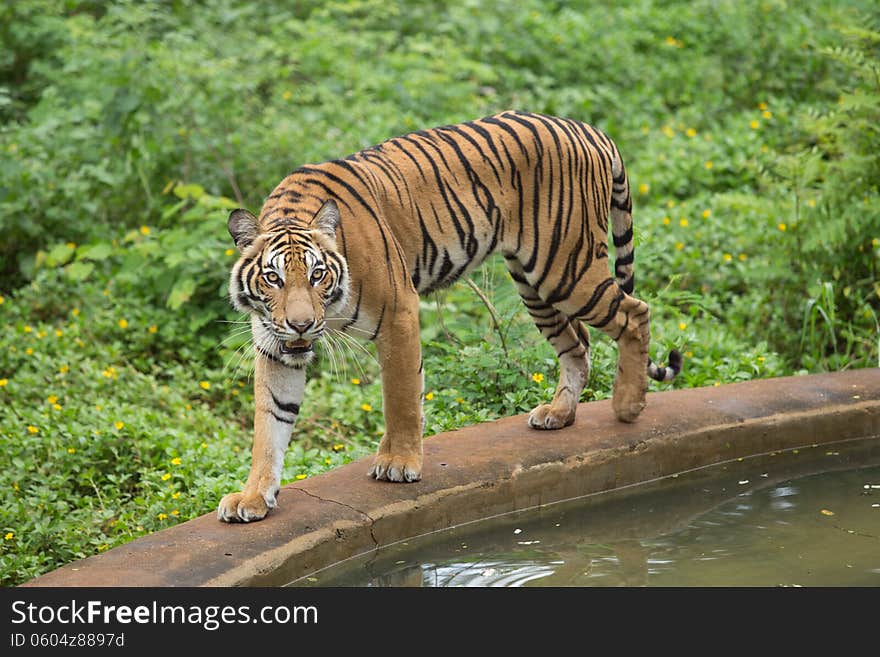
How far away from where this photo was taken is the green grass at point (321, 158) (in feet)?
18.4

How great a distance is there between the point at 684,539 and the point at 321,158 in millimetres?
4660

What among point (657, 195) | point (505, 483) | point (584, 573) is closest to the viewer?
point (584, 573)

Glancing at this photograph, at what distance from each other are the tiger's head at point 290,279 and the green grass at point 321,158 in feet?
3.78

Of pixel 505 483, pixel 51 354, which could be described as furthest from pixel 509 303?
pixel 51 354

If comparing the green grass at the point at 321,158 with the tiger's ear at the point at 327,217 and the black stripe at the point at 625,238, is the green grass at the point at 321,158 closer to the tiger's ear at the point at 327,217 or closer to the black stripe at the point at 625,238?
the black stripe at the point at 625,238

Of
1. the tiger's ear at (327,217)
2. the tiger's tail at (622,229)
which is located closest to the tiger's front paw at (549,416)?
the tiger's tail at (622,229)

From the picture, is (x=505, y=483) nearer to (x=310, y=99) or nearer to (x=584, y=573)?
(x=584, y=573)

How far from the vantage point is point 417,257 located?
15.3 ft

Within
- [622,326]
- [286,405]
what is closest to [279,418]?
[286,405]

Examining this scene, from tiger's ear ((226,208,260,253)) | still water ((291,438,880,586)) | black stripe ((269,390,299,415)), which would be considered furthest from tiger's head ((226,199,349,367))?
still water ((291,438,880,586))

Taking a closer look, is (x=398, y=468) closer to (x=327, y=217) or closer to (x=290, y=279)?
(x=290, y=279)

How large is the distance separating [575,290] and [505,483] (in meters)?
0.87

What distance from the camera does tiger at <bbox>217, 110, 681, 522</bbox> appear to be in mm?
4094
